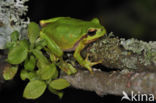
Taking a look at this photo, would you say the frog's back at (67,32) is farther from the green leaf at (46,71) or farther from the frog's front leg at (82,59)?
the green leaf at (46,71)

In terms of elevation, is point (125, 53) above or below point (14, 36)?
below

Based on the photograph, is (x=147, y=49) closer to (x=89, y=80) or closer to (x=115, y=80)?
(x=115, y=80)

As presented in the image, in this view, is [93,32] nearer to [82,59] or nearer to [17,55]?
[82,59]

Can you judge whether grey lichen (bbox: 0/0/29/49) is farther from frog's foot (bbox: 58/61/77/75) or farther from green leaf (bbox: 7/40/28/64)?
frog's foot (bbox: 58/61/77/75)

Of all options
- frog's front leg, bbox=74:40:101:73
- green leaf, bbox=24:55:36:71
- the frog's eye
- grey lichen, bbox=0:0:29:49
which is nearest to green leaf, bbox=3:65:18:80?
green leaf, bbox=24:55:36:71

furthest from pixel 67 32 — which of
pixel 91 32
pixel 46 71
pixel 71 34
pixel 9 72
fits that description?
pixel 9 72

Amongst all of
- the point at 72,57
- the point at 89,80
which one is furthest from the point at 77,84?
the point at 72,57

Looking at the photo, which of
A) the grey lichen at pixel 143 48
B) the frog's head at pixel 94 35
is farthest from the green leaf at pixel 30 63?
the grey lichen at pixel 143 48
